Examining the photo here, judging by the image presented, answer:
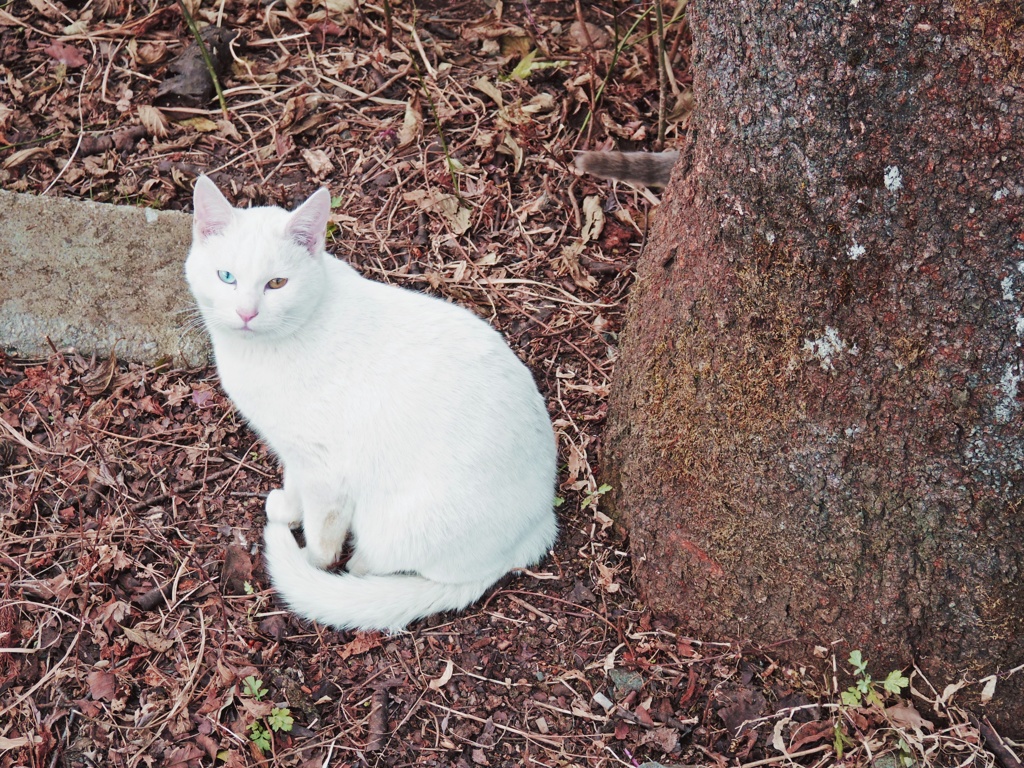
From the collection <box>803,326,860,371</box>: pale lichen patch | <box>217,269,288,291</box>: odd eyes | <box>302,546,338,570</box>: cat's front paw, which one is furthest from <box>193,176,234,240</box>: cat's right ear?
<box>803,326,860,371</box>: pale lichen patch

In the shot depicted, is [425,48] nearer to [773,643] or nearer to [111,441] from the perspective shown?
[111,441]

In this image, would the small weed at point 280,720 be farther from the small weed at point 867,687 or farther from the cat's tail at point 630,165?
the cat's tail at point 630,165

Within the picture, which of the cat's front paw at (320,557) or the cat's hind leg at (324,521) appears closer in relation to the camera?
the cat's hind leg at (324,521)

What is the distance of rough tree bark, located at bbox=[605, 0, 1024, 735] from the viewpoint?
1.62 m

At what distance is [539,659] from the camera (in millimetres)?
2477

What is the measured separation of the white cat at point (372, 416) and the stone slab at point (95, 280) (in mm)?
707

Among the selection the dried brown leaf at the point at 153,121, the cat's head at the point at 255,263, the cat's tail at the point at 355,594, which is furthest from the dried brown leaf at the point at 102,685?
the dried brown leaf at the point at 153,121

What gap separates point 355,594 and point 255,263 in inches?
37.1

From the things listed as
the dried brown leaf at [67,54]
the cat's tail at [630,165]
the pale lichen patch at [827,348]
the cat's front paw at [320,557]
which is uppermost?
the pale lichen patch at [827,348]

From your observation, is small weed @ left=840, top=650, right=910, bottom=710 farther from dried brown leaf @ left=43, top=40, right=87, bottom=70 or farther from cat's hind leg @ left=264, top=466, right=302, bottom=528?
dried brown leaf @ left=43, top=40, right=87, bottom=70

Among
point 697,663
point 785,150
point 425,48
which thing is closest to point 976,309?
point 785,150

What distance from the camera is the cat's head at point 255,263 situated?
227 centimetres

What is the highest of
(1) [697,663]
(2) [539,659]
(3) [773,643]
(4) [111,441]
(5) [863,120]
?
(5) [863,120]

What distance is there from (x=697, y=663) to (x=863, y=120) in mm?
1473
